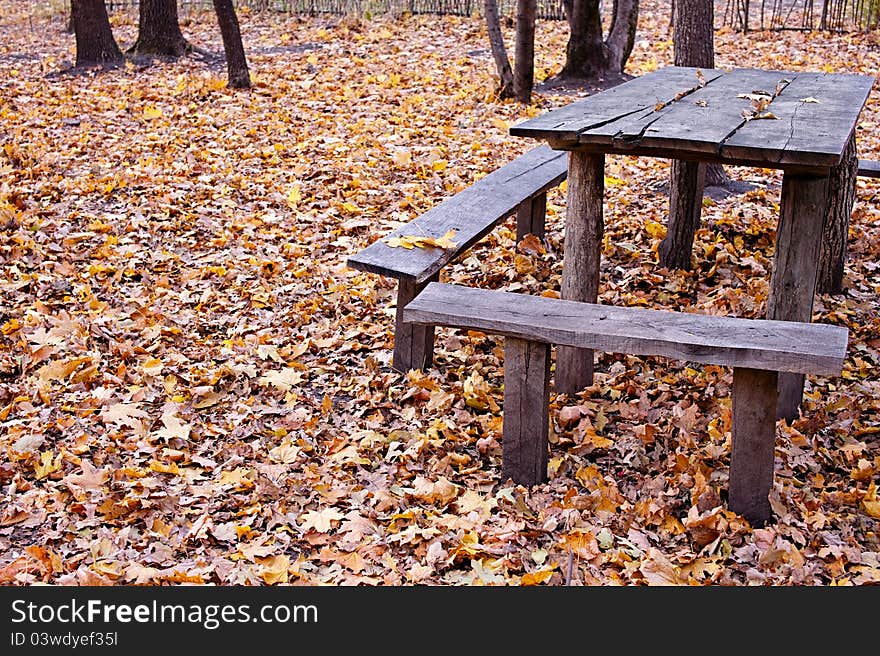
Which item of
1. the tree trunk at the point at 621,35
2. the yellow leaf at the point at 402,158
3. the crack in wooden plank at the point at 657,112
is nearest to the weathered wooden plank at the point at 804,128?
the crack in wooden plank at the point at 657,112

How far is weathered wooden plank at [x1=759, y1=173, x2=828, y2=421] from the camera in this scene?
12.2ft

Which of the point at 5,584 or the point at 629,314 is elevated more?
the point at 629,314

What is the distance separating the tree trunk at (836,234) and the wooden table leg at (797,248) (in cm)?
125

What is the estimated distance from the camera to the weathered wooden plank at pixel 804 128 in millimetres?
3303

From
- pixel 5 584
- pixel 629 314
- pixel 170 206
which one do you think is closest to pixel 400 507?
pixel 629 314

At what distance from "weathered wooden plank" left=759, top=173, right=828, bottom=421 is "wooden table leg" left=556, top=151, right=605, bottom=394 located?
0.73 meters

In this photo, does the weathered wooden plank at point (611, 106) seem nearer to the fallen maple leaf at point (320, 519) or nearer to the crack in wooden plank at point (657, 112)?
the crack in wooden plank at point (657, 112)

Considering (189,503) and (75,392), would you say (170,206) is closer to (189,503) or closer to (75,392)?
(75,392)

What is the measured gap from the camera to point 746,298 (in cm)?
498

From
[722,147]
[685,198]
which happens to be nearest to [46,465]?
[722,147]

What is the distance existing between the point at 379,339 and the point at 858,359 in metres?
2.24

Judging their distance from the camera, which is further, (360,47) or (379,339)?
(360,47)

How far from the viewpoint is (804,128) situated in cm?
369

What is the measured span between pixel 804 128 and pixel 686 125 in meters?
0.45
